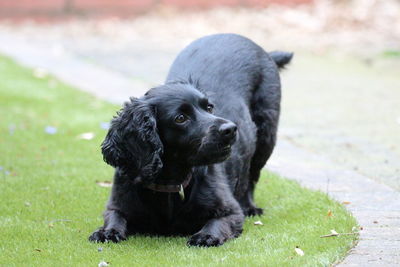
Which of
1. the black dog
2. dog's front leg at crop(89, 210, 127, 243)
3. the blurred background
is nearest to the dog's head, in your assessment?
the black dog

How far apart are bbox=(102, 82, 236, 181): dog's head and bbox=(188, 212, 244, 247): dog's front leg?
44cm

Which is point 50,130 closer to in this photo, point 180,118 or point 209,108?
point 209,108

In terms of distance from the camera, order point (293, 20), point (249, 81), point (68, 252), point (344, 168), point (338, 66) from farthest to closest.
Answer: point (293, 20) → point (338, 66) → point (344, 168) → point (249, 81) → point (68, 252)

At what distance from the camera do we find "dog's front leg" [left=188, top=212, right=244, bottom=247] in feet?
15.2

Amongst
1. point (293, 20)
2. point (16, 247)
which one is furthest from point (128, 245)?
point (293, 20)

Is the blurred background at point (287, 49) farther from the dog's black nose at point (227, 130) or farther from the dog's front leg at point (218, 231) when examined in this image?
the dog's black nose at point (227, 130)

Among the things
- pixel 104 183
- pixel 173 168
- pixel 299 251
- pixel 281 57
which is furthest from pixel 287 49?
pixel 299 251

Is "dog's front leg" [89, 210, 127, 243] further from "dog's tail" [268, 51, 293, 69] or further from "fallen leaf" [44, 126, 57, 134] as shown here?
"fallen leaf" [44, 126, 57, 134]

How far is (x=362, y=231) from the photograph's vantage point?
4.72 m

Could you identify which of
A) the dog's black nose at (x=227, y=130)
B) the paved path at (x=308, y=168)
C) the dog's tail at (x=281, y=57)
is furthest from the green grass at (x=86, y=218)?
the dog's tail at (x=281, y=57)

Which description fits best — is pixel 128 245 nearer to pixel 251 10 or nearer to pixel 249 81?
pixel 249 81

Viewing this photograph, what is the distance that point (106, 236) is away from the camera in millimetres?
4668

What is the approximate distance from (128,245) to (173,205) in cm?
44

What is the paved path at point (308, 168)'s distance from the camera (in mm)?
4460
